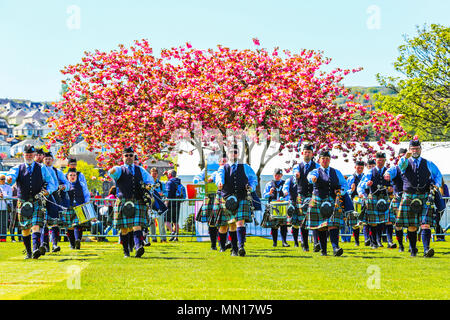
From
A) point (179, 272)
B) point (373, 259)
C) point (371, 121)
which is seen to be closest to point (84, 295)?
point (179, 272)

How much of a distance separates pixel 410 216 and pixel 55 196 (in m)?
5.82

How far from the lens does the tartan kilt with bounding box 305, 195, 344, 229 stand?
473 inches

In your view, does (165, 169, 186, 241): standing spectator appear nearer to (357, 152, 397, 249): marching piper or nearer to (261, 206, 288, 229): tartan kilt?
(261, 206, 288, 229): tartan kilt

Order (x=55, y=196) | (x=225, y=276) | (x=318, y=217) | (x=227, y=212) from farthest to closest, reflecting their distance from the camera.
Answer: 1. (x=55, y=196)
2. (x=227, y=212)
3. (x=318, y=217)
4. (x=225, y=276)

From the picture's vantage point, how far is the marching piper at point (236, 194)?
12.2 m

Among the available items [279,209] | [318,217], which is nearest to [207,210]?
[279,209]

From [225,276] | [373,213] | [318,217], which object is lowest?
[225,276]

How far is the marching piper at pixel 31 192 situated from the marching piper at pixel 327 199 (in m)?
4.10

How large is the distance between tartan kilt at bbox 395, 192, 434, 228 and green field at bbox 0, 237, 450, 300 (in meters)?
0.54

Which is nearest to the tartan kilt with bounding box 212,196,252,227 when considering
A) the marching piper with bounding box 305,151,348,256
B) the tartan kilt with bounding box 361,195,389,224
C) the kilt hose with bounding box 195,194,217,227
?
the kilt hose with bounding box 195,194,217,227

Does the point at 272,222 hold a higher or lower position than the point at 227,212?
lower

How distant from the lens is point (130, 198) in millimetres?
11922

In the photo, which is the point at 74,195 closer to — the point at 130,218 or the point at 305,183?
the point at 130,218
